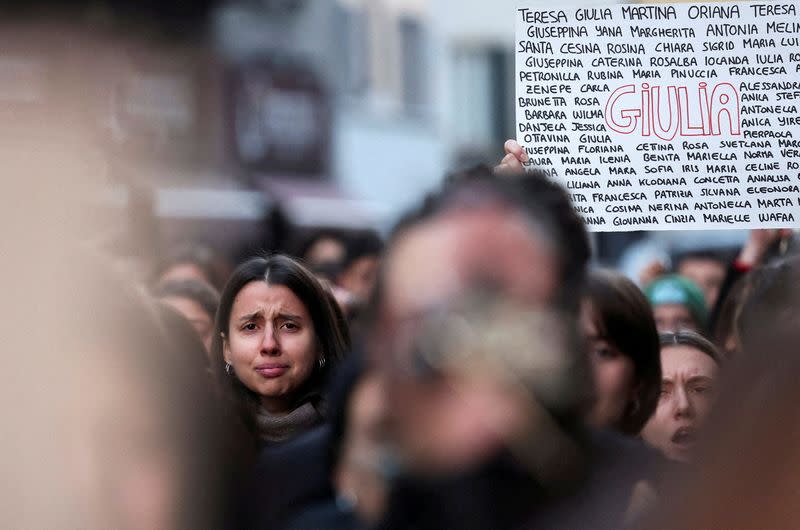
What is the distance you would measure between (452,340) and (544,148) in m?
1.87

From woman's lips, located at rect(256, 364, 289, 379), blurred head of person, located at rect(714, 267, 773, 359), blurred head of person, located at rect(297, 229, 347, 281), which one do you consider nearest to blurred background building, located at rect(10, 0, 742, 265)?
blurred head of person, located at rect(297, 229, 347, 281)

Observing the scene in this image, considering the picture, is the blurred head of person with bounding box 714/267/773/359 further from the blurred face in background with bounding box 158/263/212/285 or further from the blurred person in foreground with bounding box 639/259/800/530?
the blurred face in background with bounding box 158/263/212/285

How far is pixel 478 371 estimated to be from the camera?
1.93 meters

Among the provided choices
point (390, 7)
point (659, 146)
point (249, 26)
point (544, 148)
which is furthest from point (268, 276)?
point (390, 7)

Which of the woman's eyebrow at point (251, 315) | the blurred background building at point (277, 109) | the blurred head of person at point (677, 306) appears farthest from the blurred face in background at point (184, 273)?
the blurred background building at point (277, 109)

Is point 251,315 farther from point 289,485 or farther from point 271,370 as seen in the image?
point 289,485

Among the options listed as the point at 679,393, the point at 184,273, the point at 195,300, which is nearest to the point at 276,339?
the point at 679,393

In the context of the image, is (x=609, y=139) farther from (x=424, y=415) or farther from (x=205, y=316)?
(x=424, y=415)

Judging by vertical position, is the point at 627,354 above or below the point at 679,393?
above

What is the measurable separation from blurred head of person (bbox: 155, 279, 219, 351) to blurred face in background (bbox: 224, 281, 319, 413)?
803 millimetres

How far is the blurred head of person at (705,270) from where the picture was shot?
22.0 feet

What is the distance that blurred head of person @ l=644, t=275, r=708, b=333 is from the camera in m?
5.22

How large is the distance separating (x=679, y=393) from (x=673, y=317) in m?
1.67

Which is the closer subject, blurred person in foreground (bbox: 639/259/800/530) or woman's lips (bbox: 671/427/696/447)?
blurred person in foreground (bbox: 639/259/800/530)
